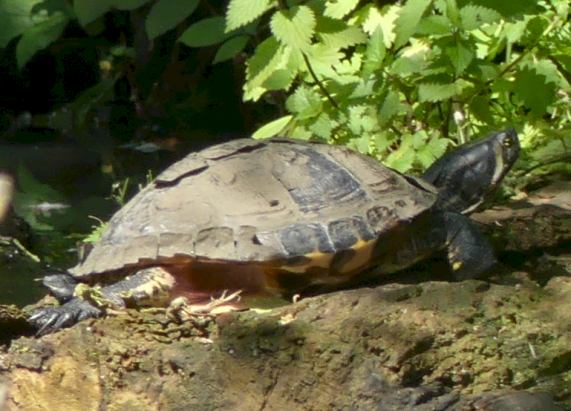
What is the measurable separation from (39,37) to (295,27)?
15.6 ft

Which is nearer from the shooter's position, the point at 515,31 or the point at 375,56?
the point at 375,56

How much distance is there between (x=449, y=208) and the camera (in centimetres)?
377

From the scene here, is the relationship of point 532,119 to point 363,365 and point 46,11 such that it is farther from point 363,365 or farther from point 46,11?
point 46,11

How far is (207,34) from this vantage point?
501 cm

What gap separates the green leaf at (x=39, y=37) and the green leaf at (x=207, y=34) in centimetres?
364

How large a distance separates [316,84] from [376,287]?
5.39ft

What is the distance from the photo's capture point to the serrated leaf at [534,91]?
4.73m

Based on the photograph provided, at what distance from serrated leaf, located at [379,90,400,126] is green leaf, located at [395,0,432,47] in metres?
0.27

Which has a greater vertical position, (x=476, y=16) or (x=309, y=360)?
(x=476, y=16)

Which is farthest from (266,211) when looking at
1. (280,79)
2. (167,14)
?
(167,14)

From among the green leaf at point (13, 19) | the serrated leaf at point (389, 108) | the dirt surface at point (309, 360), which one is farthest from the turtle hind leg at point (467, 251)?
the green leaf at point (13, 19)

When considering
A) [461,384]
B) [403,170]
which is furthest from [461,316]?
[403,170]

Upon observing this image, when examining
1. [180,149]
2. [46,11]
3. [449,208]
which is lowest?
[180,149]

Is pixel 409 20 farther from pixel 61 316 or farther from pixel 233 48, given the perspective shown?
pixel 61 316
